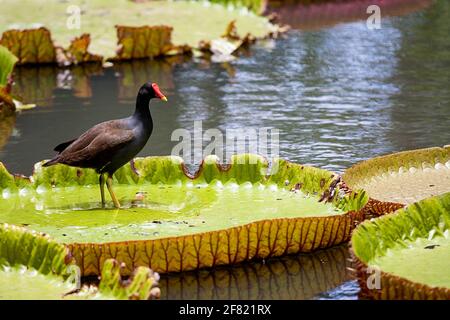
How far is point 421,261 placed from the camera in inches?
193

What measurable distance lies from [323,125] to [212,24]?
4.36 meters

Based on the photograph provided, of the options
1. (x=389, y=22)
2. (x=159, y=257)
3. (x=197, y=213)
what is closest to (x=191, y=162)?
(x=197, y=213)

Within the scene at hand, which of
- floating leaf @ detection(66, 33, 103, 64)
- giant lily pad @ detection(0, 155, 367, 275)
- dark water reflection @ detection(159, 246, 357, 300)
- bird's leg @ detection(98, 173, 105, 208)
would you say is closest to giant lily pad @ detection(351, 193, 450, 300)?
dark water reflection @ detection(159, 246, 357, 300)

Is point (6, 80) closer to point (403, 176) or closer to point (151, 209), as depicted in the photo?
point (151, 209)

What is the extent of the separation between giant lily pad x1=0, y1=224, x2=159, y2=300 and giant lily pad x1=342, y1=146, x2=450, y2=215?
1.79 m

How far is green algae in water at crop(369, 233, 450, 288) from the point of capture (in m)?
4.70

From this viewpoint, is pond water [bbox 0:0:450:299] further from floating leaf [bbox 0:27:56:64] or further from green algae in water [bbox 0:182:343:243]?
green algae in water [bbox 0:182:343:243]

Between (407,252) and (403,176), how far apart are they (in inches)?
59.3

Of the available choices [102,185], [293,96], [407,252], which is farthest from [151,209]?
[293,96]

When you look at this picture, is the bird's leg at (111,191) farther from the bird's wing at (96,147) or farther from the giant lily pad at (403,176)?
the giant lily pad at (403,176)

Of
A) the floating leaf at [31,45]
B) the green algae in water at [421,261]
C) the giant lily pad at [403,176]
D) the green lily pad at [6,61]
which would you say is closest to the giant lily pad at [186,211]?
the giant lily pad at [403,176]

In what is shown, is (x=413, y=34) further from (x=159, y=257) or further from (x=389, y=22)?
(x=159, y=257)

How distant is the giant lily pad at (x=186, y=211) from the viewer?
522cm

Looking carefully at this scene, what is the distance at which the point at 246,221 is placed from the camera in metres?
5.59
